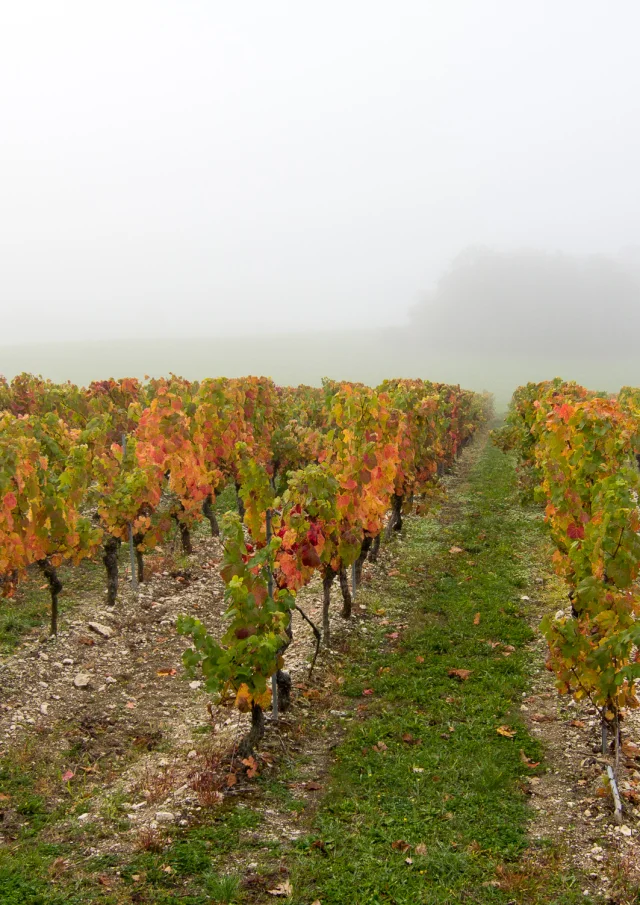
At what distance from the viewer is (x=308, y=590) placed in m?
10.7

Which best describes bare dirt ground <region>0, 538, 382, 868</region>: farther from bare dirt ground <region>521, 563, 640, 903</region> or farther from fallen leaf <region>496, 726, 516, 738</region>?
bare dirt ground <region>521, 563, 640, 903</region>

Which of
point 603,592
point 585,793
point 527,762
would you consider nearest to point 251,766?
point 527,762

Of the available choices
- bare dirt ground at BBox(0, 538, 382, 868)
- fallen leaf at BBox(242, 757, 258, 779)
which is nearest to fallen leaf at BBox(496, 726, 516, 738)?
bare dirt ground at BBox(0, 538, 382, 868)

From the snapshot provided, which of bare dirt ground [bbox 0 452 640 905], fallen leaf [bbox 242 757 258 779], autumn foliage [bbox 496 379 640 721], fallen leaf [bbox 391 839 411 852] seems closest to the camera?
fallen leaf [bbox 391 839 411 852]

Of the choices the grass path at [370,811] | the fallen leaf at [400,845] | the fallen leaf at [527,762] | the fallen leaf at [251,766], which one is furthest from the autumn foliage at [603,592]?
the fallen leaf at [251,766]

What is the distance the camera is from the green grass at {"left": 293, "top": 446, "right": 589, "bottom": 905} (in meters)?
4.29

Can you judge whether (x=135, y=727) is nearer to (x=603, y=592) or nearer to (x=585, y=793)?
(x=585, y=793)

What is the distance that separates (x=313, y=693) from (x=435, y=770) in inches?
72.1

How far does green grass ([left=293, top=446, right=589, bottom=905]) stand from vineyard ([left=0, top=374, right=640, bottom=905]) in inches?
0.9

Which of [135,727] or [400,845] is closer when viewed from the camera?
[400,845]

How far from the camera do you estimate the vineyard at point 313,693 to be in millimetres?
4445

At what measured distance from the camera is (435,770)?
5.61m

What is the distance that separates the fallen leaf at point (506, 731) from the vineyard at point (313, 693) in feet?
0.07

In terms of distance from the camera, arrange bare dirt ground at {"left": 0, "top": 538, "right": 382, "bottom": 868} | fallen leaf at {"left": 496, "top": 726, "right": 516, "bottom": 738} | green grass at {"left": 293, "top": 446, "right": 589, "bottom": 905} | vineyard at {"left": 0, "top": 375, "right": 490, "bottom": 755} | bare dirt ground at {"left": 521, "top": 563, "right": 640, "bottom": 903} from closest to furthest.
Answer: green grass at {"left": 293, "top": 446, "right": 589, "bottom": 905} < bare dirt ground at {"left": 521, "top": 563, "right": 640, "bottom": 903} < bare dirt ground at {"left": 0, "top": 538, "right": 382, "bottom": 868} < vineyard at {"left": 0, "top": 375, "right": 490, "bottom": 755} < fallen leaf at {"left": 496, "top": 726, "right": 516, "bottom": 738}
